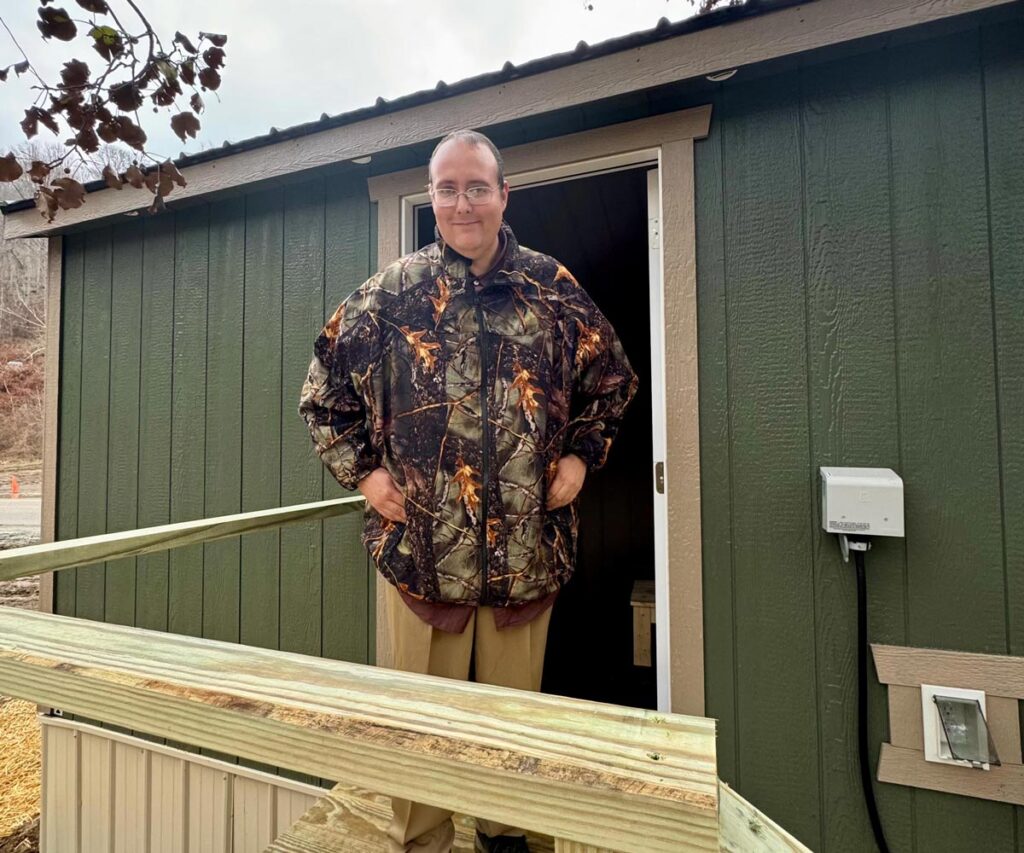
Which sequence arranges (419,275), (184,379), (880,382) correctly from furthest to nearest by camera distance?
1. (184,379)
2. (880,382)
3. (419,275)

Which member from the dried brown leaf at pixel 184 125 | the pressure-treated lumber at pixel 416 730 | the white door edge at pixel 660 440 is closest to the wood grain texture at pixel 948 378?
the white door edge at pixel 660 440

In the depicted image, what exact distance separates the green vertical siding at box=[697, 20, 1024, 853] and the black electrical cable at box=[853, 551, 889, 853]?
37 mm

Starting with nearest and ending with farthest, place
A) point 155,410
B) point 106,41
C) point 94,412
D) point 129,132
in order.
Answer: point 106,41 < point 129,132 < point 155,410 < point 94,412

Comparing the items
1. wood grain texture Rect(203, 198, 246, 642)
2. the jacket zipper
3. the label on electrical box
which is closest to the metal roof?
wood grain texture Rect(203, 198, 246, 642)

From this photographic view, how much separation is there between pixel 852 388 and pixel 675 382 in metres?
0.47

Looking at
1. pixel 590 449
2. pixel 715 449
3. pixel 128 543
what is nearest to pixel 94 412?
pixel 128 543

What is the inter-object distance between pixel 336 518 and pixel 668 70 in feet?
6.26

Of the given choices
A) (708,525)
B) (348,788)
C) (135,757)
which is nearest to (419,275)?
(708,525)

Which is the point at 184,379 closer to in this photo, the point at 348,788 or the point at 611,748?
the point at 348,788

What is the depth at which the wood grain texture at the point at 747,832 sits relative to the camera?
42 centimetres

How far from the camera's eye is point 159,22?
131 cm

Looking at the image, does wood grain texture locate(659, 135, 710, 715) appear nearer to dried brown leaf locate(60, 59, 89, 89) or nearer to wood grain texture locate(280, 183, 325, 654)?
wood grain texture locate(280, 183, 325, 654)

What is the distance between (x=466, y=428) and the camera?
1087 mm

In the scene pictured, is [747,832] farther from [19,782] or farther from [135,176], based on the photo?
[19,782]
